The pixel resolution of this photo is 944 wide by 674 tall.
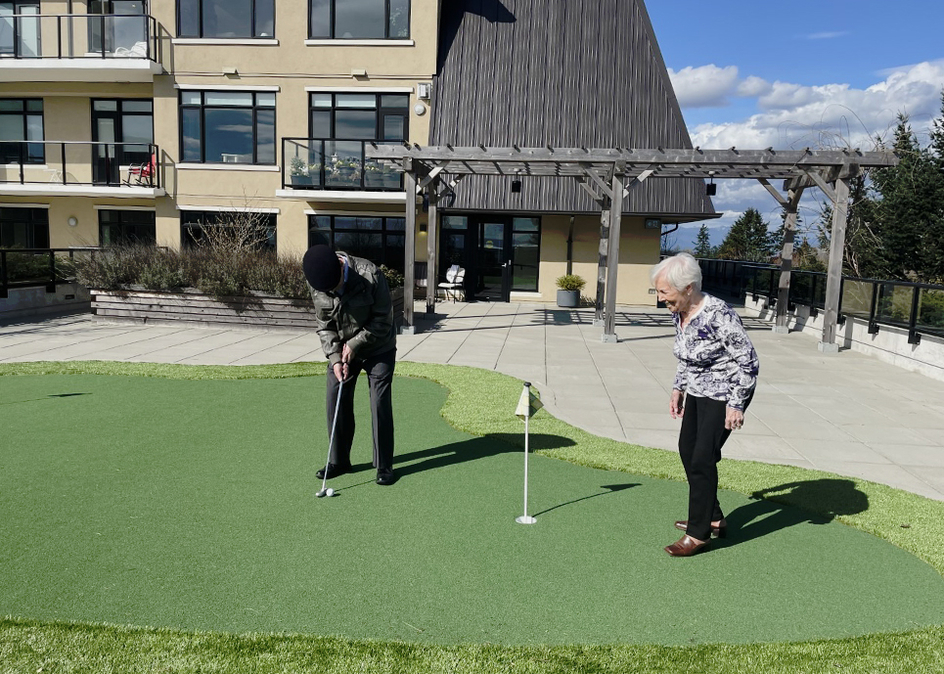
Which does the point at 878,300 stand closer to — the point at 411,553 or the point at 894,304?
the point at 894,304

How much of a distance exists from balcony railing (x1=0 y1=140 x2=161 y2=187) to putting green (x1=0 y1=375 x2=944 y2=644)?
16872mm

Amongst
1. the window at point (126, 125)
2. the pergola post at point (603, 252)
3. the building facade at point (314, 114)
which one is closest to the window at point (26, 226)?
the building facade at point (314, 114)

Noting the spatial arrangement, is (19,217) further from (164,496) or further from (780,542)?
(780,542)

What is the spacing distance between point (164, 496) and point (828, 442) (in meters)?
6.03

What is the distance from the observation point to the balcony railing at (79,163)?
21.3 meters

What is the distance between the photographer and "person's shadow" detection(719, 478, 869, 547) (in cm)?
480

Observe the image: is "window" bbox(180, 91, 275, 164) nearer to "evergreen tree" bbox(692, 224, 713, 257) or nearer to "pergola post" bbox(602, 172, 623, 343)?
"pergola post" bbox(602, 172, 623, 343)

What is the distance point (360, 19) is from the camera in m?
20.9

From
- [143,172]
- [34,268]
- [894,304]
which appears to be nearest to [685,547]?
[894,304]

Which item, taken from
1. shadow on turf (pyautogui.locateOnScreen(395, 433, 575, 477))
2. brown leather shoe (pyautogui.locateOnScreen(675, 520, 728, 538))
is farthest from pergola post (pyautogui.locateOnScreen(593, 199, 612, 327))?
brown leather shoe (pyautogui.locateOnScreen(675, 520, 728, 538))

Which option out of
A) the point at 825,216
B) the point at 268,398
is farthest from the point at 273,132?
the point at 825,216

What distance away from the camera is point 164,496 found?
497 centimetres

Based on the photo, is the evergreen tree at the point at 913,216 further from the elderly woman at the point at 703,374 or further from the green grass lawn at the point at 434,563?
the elderly woman at the point at 703,374

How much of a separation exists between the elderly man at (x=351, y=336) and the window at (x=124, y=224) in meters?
18.9
